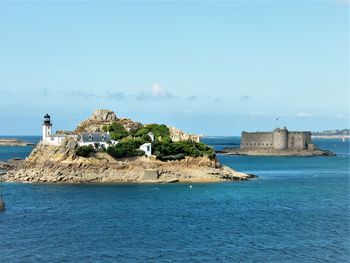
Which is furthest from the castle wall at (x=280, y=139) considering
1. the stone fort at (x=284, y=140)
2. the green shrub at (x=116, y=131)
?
the green shrub at (x=116, y=131)

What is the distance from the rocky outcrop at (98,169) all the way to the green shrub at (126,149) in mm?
673

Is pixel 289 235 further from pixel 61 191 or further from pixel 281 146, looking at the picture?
pixel 281 146

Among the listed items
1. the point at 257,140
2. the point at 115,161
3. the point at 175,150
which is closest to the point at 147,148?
the point at 175,150

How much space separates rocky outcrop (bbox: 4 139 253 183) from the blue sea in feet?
14.6

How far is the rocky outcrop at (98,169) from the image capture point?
81.5m

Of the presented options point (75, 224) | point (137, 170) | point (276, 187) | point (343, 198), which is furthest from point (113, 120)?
point (75, 224)

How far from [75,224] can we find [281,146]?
129 m

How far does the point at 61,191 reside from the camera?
71.2m

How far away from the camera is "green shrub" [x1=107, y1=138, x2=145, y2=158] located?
277 feet

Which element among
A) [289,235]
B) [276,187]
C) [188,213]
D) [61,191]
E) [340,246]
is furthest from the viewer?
[276,187]

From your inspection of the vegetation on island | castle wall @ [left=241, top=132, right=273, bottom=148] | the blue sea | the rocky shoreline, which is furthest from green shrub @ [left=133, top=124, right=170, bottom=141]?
castle wall @ [left=241, top=132, right=273, bottom=148]

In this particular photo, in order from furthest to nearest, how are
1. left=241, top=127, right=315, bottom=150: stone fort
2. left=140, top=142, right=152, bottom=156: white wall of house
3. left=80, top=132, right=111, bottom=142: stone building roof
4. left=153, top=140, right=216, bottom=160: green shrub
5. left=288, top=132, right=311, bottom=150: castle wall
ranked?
left=241, top=127, right=315, bottom=150: stone fort, left=288, top=132, right=311, bottom=150: castle wall, left=80, top=132, right=111, bottom=142: stone building roof, left=153, top=140, right=216, bottom=160: green shrub, left=140, top=142, right=152, bottom=156: white wall of house

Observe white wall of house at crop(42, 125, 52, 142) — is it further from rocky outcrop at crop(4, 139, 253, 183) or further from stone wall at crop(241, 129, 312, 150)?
stone wall at crop(241, 129, 312, 150)

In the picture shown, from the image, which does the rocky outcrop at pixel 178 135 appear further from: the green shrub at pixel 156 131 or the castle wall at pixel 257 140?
the castle wall at pixel 257 140
